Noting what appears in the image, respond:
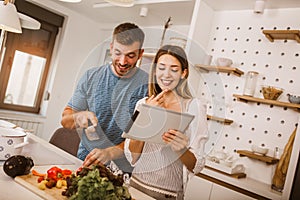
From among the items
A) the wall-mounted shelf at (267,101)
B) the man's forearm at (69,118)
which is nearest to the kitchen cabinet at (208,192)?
the wall-mounted shelf at (267,101)

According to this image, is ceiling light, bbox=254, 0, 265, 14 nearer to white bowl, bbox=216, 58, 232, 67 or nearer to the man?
white bowl, bbox=216, 58, 232, 67

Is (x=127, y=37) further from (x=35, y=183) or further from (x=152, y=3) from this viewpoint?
(x=152, y=3)

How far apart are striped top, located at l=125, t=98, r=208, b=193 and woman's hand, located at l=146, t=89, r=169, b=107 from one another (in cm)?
2

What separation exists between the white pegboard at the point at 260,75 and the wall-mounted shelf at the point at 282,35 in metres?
0.03

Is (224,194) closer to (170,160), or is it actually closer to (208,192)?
(208,192)

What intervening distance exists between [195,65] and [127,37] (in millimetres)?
196

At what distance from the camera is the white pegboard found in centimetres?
141

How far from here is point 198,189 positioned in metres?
1.38

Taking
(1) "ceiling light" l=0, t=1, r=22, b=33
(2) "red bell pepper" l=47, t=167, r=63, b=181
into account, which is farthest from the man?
(1) "ceiling light" l=0, t=1, r=22, b=33

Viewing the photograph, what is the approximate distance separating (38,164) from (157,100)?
0.39 metres

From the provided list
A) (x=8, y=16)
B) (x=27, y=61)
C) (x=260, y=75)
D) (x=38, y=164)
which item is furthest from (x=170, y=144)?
(x=27, y=61)

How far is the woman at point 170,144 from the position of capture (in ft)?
2.25

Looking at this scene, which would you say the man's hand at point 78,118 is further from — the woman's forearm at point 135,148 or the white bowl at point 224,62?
the white bowl at point 224,62

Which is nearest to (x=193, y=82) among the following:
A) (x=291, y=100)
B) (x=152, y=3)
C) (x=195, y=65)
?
(x=195, y=65)
